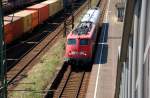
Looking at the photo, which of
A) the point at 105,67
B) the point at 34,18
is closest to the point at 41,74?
the point at 105,67

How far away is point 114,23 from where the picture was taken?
54.8 m

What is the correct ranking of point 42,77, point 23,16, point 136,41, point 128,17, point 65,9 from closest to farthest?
point 136,41, point 128,17, point 42,77, point 23,16, point 65,9

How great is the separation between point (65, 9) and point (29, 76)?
4702 cm

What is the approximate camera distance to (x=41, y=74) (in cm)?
2820

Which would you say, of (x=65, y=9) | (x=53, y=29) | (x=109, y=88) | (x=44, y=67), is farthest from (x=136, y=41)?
(x=65, y=9)

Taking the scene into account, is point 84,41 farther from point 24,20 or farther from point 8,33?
point 24,20

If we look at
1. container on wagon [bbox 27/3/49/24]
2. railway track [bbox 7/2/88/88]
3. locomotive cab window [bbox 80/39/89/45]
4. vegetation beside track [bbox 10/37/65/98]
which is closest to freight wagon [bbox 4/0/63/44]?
container on wagon [bbox 27/3/49/24]

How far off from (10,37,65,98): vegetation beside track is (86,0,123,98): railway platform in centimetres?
305

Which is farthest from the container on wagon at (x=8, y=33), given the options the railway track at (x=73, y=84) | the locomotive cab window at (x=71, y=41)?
the railway track at (x=73, y=84)

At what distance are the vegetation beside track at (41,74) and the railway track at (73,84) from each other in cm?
99

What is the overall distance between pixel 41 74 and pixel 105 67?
5000 mm

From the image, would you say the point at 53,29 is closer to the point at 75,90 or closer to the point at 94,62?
the point at 94,62

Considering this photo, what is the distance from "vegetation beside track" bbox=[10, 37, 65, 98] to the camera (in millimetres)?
23375

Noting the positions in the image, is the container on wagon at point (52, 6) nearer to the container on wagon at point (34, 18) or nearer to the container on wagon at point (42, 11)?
the container on wagon at point (42, 11)
